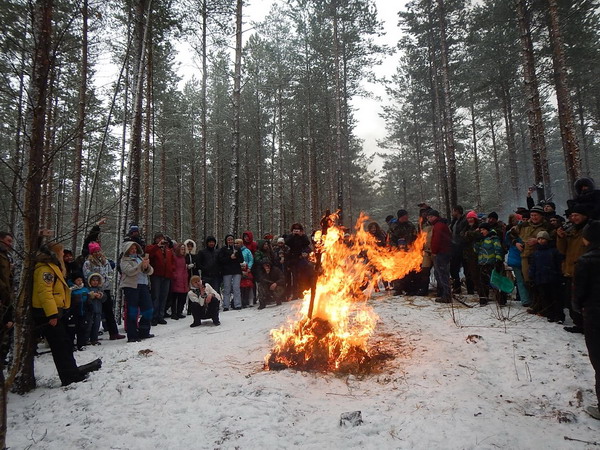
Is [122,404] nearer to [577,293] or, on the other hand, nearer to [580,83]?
[577,293]

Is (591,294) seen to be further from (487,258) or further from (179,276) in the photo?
(179,276)

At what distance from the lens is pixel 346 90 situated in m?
26.3

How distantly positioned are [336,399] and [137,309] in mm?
5357

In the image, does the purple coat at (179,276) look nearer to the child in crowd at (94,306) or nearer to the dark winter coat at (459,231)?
the child in crowd at (94,306)

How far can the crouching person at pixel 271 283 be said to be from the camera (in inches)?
432

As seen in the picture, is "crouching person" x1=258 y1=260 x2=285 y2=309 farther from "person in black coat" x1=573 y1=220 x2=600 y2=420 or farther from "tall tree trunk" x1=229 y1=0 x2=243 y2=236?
"person in black coat" x1=573 y1=220 x2=600 y2=420

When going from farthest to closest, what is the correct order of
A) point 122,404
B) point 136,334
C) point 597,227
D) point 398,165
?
point 398,165 → point 136,334 → point 122,404 → point 597,227

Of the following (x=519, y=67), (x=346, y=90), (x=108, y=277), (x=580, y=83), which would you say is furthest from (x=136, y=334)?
(x=580, y=83)

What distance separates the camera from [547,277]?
22.7ft

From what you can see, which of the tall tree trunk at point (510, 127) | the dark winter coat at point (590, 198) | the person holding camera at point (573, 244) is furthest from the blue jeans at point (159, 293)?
the tall tree trunk at point (510, 127)

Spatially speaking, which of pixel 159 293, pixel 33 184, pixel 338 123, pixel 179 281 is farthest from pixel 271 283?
pixel 338 123

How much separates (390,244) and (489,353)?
199 inches

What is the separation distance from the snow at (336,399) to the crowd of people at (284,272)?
0.71 meters

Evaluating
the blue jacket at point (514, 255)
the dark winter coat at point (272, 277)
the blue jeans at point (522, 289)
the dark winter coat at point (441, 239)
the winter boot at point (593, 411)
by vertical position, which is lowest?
the winter boot at point (593, 411)
